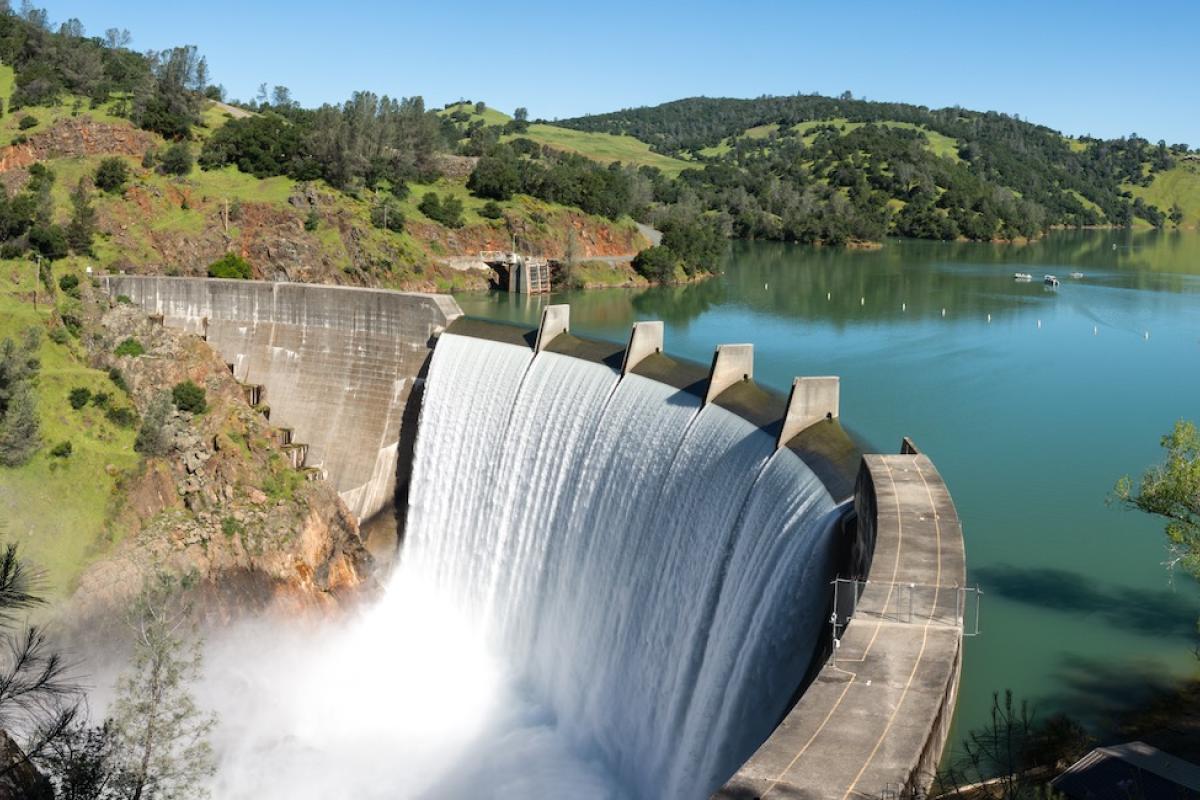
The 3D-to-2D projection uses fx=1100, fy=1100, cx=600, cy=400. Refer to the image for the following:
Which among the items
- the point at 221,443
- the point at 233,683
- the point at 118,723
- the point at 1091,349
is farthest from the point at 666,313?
the point at 118,723

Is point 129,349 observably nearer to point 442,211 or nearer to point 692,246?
point 442,211

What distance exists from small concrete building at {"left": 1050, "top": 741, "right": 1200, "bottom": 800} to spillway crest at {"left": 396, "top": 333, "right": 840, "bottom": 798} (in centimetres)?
376

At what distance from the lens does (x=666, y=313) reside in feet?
179

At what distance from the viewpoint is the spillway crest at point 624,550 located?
1638 centimetres

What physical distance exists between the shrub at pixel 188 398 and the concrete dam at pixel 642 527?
274 cm

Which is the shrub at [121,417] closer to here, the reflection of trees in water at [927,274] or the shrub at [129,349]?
the shrub at [129,349]

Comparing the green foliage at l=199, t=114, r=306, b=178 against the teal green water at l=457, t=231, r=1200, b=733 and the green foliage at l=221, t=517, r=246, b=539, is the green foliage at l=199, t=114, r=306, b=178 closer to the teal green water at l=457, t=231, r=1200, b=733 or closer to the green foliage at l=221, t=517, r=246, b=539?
the teal green water at l=457, t=231, r=1200, b=733

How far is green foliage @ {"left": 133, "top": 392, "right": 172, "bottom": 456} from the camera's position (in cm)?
2877

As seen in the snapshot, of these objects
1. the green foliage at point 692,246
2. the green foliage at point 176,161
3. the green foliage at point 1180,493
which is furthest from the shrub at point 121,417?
the green foliage at point 692,246

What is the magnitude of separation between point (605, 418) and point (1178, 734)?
1274 centimetres

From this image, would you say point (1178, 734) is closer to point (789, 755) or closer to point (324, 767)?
point (789, 755)

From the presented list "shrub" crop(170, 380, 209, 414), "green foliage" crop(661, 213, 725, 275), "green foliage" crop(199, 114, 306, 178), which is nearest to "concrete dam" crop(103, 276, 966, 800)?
"shrub" crop(170, 380, 209, 414)

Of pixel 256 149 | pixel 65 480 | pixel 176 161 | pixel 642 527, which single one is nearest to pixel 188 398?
pixel 65 480

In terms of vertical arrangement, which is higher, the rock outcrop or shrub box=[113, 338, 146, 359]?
shrub box=[113, 338, 146, 359]
